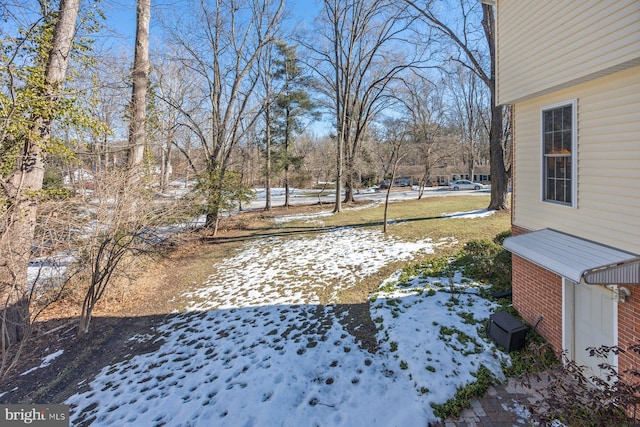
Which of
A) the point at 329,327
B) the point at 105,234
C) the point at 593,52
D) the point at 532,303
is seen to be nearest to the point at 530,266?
the point at 532,303

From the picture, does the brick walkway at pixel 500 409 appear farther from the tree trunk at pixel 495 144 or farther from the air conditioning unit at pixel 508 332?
the tree trunk at pixel 495 144

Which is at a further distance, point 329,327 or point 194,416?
point 329,327

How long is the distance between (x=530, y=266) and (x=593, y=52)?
Answer: 3.34 m

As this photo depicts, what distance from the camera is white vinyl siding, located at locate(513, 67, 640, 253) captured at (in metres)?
3.29

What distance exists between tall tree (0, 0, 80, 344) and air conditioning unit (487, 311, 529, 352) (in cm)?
798

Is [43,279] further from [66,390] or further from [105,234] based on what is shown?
[66,390]

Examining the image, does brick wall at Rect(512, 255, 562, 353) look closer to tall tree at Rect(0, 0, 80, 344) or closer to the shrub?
the shrub

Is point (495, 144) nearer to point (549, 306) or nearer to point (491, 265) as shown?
point (491, 265)

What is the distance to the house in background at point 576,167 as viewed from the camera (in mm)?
3295

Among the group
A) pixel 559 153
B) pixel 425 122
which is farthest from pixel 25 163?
pixel 425 122

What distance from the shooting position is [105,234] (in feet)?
20.1

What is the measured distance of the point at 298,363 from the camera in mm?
4672

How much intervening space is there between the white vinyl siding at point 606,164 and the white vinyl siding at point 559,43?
0.22 meters

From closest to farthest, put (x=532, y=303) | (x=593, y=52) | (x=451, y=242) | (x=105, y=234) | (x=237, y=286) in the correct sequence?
(x=593, y=52)
(x=532, y=303)
(x=105, y=234)
(x=237, y=286)
(x=451, y=242)
